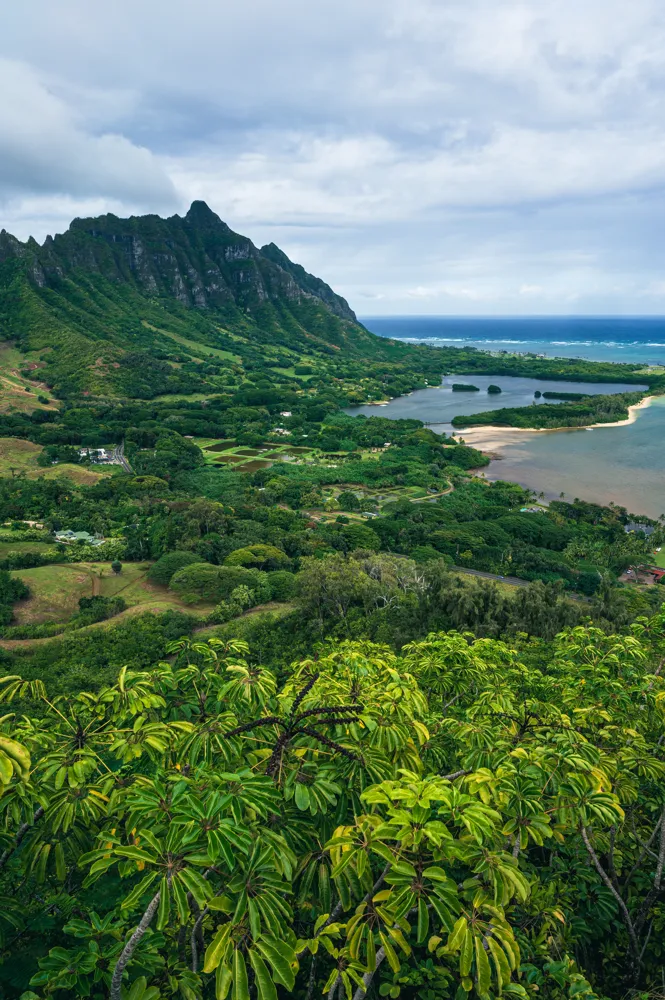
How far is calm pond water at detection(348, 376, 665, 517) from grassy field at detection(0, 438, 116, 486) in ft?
216

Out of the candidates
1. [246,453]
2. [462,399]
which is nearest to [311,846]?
[246,453]

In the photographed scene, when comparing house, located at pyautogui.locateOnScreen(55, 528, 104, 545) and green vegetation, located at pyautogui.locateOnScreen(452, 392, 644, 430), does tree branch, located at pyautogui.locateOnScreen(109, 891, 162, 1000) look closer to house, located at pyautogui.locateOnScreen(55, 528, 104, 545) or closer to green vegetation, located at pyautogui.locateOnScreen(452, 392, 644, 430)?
house, located at pyautogui.locateOnScreen(55, 528, 104, 545)

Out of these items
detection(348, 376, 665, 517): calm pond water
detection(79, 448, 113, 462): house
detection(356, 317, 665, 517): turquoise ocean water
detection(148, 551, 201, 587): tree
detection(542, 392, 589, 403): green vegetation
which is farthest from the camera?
detection(542, 392, 589, 403): green vegetation

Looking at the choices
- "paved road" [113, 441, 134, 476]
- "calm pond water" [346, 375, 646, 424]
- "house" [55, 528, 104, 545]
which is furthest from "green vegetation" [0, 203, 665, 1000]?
"calm pond water" [346, 375, 646, 424]

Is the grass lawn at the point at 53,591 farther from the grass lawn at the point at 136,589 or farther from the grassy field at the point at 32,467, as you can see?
the grassy field at the point at 32,467

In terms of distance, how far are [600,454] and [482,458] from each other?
82.3 ft

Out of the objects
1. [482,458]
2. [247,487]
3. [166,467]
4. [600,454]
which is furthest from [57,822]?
[600,454]

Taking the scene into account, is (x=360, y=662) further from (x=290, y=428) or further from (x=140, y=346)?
(x=140, y=346)

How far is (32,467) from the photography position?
80.1 meters

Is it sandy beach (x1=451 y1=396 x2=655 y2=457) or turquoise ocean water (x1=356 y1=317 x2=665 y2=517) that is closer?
turquoise ocean water (x1=356 y1=317 x2=665 y2=517)

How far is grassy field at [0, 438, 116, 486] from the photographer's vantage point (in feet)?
249

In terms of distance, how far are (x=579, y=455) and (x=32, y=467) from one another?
99285 mm

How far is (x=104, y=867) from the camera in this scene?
12.1 ft

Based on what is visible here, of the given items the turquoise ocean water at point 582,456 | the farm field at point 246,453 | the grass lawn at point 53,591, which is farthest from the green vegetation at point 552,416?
the grass lawn at point 53,591
